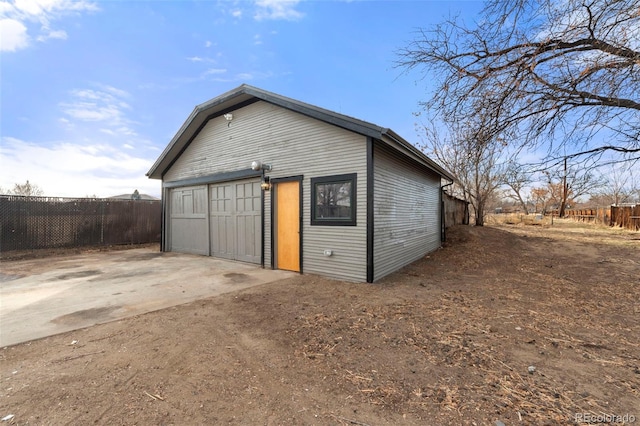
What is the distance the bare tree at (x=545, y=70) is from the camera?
4.08 metres

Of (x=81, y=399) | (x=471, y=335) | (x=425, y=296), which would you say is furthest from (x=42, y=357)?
(x=425, y=296)

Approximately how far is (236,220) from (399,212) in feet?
15.5

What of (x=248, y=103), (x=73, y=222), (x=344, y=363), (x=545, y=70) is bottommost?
(x=344, y=363)

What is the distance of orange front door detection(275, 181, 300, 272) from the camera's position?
252 inches

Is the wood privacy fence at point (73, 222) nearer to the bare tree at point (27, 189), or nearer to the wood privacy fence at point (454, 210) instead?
the bare tree at point (27, 189)

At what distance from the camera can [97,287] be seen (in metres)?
5.03

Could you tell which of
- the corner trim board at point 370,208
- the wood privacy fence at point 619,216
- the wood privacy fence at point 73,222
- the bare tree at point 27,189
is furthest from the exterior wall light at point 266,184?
the wood privacy fence at point 619,216

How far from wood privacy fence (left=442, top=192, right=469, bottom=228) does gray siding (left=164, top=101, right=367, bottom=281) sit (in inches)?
320

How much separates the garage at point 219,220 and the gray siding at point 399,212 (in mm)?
3306

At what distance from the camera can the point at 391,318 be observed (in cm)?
359

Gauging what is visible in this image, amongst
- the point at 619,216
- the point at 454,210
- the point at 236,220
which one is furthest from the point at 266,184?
the point at 619,216

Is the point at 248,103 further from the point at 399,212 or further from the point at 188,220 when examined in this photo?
the point at 399,212

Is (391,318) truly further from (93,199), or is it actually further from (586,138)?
(93,199)

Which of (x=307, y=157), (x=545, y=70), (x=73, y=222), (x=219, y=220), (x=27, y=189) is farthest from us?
(x=27, y=189)
